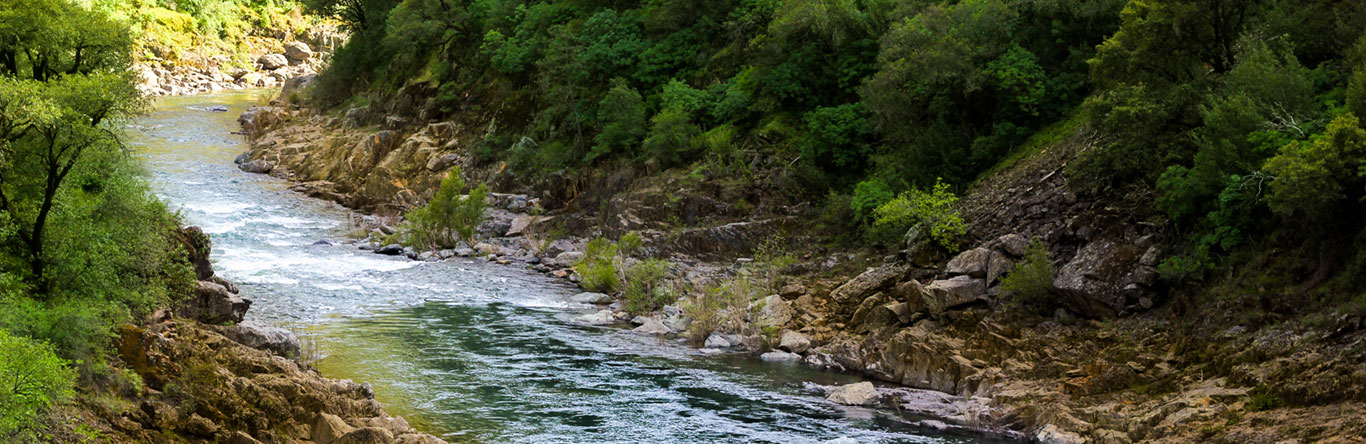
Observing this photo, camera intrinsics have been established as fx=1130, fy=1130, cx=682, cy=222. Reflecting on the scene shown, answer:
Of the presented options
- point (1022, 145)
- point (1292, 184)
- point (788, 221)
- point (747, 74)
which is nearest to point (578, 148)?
point (747, 74)

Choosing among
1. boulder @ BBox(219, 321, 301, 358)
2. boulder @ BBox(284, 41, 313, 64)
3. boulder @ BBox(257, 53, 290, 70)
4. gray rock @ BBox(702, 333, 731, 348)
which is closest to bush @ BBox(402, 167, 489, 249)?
gray rock @ BBox(702, 333, 731, 348)

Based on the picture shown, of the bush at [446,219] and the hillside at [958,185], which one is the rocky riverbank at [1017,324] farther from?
the bush at [446,219]

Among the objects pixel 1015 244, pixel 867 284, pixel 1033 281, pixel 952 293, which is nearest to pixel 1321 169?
pixel 1033 281

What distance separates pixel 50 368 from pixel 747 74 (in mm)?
34473

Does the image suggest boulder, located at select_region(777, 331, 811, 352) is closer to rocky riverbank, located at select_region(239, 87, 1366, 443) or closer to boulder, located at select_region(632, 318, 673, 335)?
rocky riverbank, located at select_region(239, 87, 1366, 443)

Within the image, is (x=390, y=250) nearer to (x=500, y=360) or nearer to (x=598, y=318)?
(x=598, y=318)

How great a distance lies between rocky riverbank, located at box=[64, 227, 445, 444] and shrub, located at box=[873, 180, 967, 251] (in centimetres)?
1647

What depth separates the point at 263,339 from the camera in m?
25.0

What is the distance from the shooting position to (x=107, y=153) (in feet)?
74.7

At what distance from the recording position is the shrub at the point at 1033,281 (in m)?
27.4

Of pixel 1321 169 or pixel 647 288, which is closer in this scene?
pixel 1321 169

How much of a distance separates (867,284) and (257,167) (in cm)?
3934

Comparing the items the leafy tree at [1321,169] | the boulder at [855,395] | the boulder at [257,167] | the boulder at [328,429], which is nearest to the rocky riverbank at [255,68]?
the boulder at [257,167]

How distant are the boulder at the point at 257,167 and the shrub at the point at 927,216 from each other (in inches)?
1480
